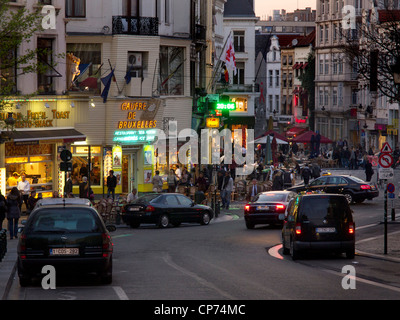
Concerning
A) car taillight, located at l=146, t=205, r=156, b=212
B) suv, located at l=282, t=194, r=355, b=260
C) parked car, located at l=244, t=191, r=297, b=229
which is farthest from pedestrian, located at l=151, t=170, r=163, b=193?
suv, located at l=282, t=194, r=355, b=260

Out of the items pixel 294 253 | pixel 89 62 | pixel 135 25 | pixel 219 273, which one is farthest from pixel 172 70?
pixel 219 273

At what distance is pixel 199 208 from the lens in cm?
3691

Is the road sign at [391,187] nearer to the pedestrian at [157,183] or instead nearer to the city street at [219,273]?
the city street at [219,273]

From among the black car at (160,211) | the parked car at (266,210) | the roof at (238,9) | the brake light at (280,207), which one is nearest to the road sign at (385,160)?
the parked car at (266,210)

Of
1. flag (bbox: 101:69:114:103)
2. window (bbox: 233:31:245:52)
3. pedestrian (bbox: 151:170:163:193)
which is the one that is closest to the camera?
flag (bbox: 101:69:114:103)

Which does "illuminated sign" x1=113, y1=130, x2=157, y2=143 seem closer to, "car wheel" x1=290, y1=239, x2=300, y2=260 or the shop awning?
the shop awning

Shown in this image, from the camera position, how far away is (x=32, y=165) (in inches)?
1569

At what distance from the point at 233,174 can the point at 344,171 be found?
50.0 feet

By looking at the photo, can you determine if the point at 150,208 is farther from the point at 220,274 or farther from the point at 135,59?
the point at 220,274

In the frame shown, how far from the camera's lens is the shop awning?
37594 millimetres

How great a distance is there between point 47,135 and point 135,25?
10.2 m

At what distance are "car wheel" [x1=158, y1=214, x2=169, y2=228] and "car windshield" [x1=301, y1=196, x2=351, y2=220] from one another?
1308 centimetres

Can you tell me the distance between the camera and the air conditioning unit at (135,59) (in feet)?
157

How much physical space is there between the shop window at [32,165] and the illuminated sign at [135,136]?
6.78 m
